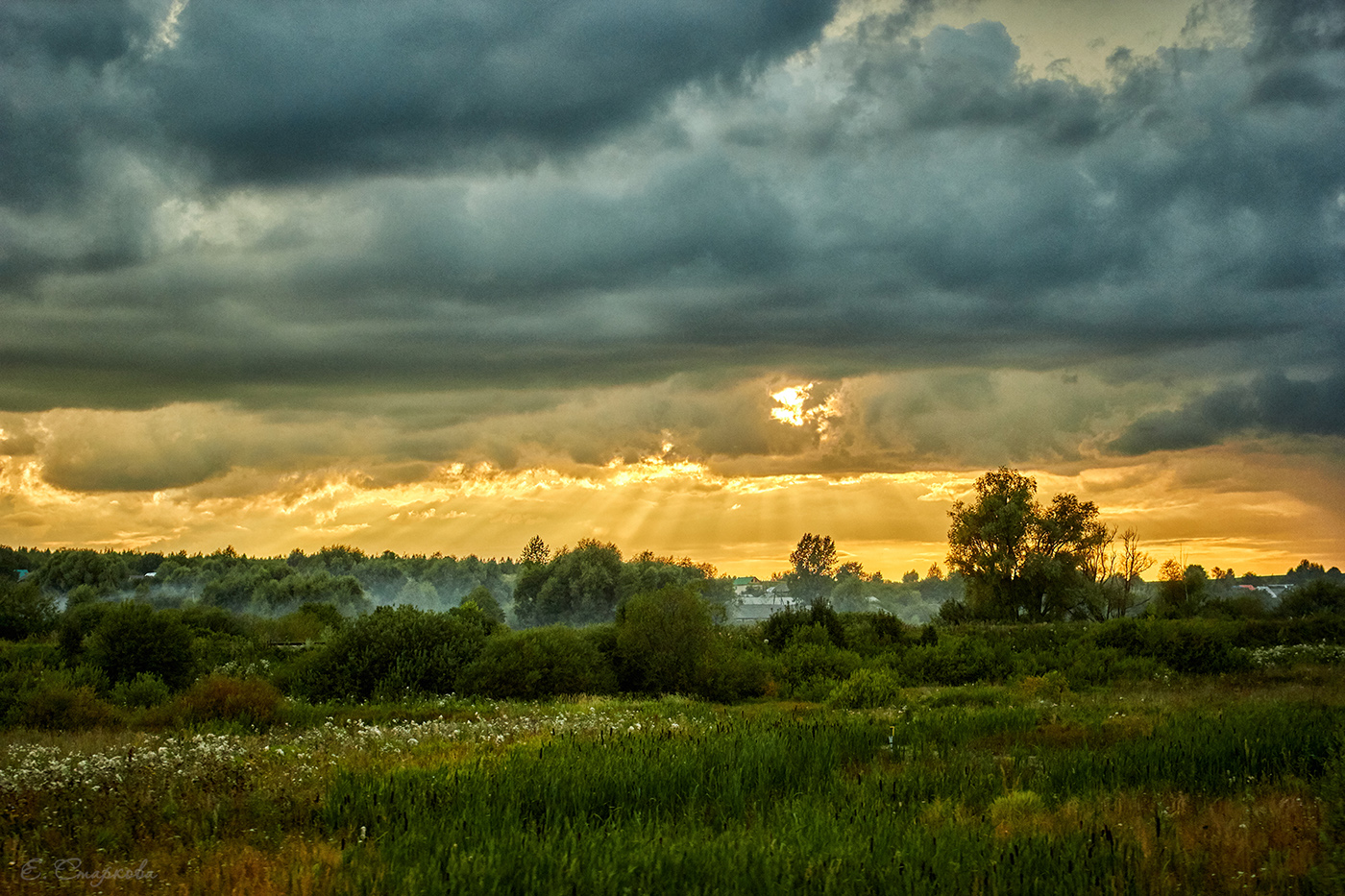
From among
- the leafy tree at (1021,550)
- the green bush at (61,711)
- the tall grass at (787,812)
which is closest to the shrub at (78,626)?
the green bush at (61,711)

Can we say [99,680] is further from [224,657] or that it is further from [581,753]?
[581,753]

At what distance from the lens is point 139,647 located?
30797 mm

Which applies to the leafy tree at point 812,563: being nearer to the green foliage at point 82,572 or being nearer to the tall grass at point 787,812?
the green foliage at point 82,572

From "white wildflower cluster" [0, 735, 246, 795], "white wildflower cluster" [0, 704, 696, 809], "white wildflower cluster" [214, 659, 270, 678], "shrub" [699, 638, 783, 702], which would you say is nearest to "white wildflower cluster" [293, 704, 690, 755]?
"white wildflower cluster" [0, 704, 696, 809]

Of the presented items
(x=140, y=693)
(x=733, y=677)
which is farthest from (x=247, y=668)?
(x=733, y=677)

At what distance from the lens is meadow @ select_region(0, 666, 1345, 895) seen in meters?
7.41

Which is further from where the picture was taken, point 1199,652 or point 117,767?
point 1199,652

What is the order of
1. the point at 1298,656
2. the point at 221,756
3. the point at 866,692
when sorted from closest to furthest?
1. the point at 221,756
2. the point at 866,692
3. the point at 1298,656

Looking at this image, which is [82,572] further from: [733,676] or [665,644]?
[733,676]

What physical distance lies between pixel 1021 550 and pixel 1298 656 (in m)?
37.5

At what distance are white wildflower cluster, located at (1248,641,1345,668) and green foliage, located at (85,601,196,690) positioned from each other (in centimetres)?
4367

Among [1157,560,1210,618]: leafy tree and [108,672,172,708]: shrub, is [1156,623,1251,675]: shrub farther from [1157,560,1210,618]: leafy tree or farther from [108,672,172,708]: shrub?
[108,672,172,708]: shrub

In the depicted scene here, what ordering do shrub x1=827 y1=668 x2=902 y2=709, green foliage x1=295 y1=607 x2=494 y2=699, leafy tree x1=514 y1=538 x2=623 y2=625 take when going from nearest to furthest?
shrub x1=827 y1=668 x2=902 y2=709
green foliage x1=295 y1=607 x2=494 y2=699
leafy tree x1=514 y1=538 x2=623 y2=625

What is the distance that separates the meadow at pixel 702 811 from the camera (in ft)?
24.3
